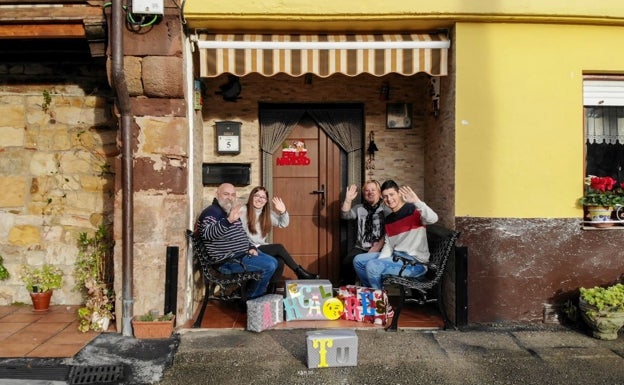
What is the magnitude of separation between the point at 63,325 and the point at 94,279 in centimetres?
52

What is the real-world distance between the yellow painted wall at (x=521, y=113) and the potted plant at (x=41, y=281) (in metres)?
4.53

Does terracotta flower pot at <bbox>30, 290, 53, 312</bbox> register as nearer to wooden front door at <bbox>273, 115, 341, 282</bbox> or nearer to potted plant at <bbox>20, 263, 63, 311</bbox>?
potted plant at <bbox>20, 263, 63, 311</bbox>

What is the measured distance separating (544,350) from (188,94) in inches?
162

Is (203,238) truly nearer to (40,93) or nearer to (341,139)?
(341,139)

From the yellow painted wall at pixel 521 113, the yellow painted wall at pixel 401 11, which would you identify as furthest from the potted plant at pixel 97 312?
the yellow painted wall at pixel 521 113

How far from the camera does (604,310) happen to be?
4.25 meters

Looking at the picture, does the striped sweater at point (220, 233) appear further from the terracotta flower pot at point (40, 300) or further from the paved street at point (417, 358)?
the terracotta flower pot at point (40, 300)

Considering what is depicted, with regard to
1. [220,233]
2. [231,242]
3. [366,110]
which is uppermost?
[366,110]

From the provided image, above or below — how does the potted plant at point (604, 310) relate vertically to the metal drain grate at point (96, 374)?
above

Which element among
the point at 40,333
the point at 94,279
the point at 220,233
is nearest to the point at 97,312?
the point at 94,279

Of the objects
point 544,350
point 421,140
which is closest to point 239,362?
point 544,350

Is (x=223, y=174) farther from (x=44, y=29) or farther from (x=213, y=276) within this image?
(x=44, y=29)

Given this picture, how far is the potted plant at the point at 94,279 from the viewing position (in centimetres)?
452

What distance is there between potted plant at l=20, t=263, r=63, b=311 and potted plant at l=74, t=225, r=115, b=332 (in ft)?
0.71
